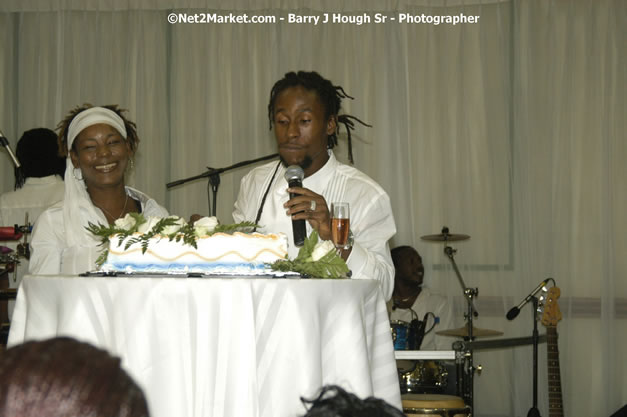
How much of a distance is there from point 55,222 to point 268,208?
3.09 feet

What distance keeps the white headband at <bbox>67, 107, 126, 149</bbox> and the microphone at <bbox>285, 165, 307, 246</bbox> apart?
1036 mm

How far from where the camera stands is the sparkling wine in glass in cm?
288

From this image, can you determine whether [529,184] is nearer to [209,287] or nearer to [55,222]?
[55,222]

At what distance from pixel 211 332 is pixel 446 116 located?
4816mm

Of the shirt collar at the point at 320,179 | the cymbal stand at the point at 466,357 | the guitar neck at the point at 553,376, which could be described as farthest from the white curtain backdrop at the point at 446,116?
the shirt collar at the point at 320,179

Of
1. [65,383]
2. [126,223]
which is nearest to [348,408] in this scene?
[65,383]

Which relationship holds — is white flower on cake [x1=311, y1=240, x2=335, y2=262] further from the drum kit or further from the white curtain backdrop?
the white curtain backdrop

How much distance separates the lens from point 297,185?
303cm

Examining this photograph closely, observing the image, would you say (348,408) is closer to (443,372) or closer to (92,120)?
(92,120)

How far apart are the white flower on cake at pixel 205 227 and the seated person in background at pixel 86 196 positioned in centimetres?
80

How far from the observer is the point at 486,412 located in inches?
266

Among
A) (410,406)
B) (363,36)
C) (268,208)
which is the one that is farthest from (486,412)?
(268,208)

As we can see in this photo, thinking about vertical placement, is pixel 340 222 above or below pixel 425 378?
above

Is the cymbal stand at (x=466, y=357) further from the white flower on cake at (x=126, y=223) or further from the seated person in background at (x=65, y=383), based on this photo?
the seated person in background at (x=65, y=383)
